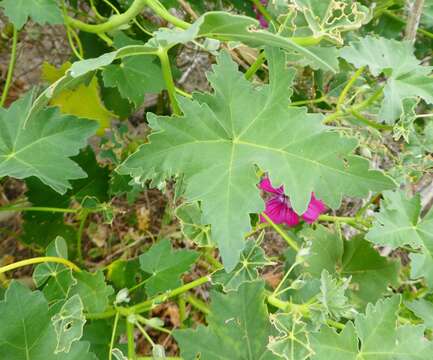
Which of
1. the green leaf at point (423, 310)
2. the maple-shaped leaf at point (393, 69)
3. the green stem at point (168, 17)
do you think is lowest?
the green leaf at point (423, 310)

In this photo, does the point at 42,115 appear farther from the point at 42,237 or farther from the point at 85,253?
the point at 85,253

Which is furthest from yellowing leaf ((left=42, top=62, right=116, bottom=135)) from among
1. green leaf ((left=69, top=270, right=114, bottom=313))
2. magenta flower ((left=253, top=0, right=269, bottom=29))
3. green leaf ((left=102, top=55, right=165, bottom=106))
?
green leaf ((left=69, top=270, right=114, bottom=313))

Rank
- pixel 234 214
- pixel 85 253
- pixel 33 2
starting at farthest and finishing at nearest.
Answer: pixel 85 253, pixel 33 2, pixel 234 214

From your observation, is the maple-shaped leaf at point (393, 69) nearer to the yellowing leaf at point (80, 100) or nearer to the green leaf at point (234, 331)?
the green leaf at point (234, 331)

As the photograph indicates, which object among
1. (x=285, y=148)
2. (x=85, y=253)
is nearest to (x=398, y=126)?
(x=285, y=148)

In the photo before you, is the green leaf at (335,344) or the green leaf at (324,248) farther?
the green leaf at (324,248)

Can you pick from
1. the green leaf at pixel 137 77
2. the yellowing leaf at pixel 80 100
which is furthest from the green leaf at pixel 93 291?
the yellowing leaf at pixel 80 100
